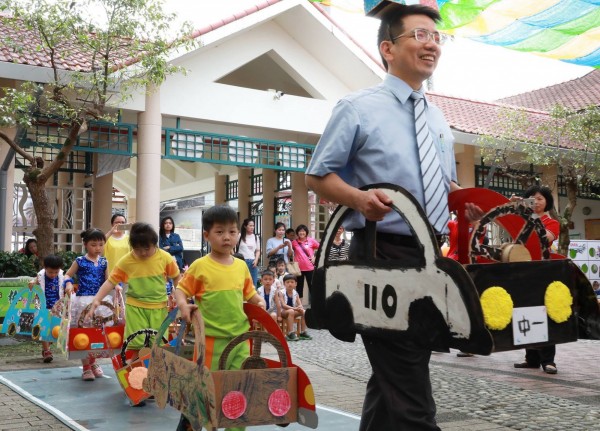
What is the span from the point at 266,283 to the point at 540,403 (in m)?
5.64

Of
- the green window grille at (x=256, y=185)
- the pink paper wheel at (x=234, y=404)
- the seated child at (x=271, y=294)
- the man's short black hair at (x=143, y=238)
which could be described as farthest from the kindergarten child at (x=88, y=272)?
the green window grille at (x=256, y=185)

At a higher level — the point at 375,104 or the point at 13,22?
the point at 13,22

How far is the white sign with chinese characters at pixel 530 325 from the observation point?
2264 mm

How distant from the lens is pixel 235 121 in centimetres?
1371

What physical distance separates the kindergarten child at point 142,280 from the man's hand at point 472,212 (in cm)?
372

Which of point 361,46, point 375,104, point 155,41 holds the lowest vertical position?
point 375,104

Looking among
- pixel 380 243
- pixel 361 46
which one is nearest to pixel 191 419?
pixel 380 243

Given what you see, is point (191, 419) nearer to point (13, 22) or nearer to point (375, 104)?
point (375, 104)

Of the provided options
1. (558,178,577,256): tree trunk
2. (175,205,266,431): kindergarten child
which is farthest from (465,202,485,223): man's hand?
(558,178,577,256): tree trunk

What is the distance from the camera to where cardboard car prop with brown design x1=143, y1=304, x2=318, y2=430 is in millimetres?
3207

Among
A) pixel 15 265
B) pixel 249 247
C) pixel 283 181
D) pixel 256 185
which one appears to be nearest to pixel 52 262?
pixel 15 265

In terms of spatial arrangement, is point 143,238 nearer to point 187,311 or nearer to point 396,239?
point 187,311

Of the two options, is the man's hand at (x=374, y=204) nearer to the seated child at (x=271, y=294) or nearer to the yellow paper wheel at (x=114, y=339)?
the yellow paper wheel at (x=114, y=339)

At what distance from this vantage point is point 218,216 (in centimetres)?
439
